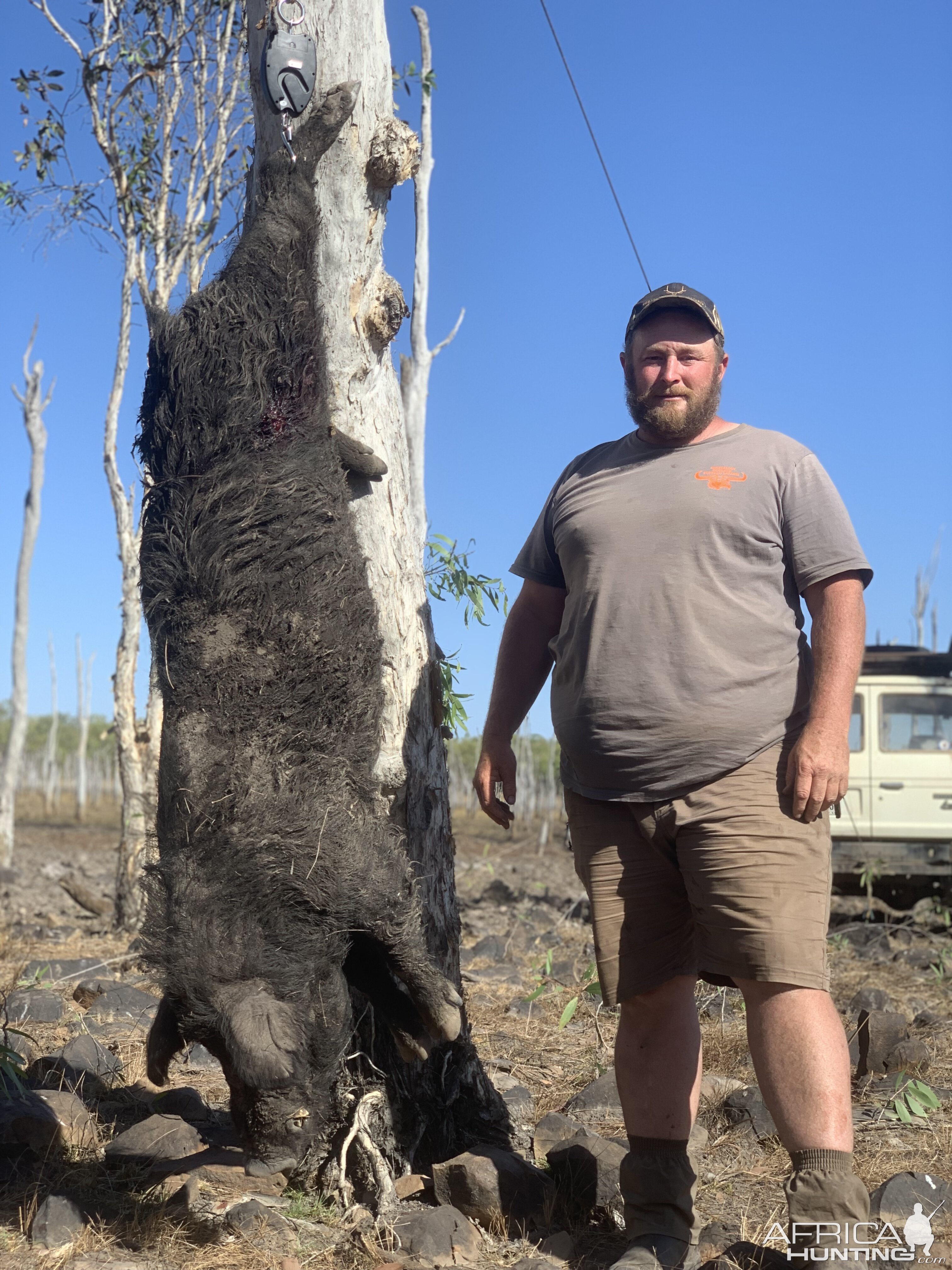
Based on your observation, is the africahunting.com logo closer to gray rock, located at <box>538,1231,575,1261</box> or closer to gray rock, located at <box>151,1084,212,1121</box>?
gray rock, located at <box>538,1231,575,1261</box>

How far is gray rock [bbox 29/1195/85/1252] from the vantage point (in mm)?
2562

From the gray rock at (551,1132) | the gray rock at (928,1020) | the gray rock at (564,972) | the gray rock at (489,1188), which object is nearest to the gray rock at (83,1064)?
the gray rock at (489,1188)

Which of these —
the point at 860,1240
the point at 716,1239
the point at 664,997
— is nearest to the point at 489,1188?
the point at 716,1239

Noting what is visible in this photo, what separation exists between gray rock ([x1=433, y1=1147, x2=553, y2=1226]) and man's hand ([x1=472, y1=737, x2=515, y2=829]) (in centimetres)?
93

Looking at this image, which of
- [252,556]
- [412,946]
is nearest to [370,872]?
[412,946]

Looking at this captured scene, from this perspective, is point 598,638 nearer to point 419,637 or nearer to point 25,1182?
point 419,637

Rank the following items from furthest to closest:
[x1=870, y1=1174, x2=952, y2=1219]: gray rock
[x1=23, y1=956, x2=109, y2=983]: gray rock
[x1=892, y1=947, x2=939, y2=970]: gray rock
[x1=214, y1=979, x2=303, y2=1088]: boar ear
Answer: [x1=892, y1=947, x2=939, y2=970]: gray rock → [x1=23, y1=956, x2=109, y2=983]: gray rock → [x1=870, y1=1174, x2=952, y2=1219]: gray rock → [x1=214, y1=979, x2=303, y2=1088]: boar ear

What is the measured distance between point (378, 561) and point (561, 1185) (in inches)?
75.1

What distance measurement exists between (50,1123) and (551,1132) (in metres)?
1.58

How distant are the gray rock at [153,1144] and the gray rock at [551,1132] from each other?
Answer: 108cm

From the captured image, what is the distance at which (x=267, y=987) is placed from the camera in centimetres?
225

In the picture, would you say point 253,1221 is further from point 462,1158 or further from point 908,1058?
point 908,1058

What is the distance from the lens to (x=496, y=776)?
10.1 ft

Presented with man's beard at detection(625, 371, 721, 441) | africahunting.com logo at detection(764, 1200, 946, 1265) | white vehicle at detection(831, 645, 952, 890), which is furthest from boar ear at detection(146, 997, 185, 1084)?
white vehicle at detection(831, 645, 952, 890)
